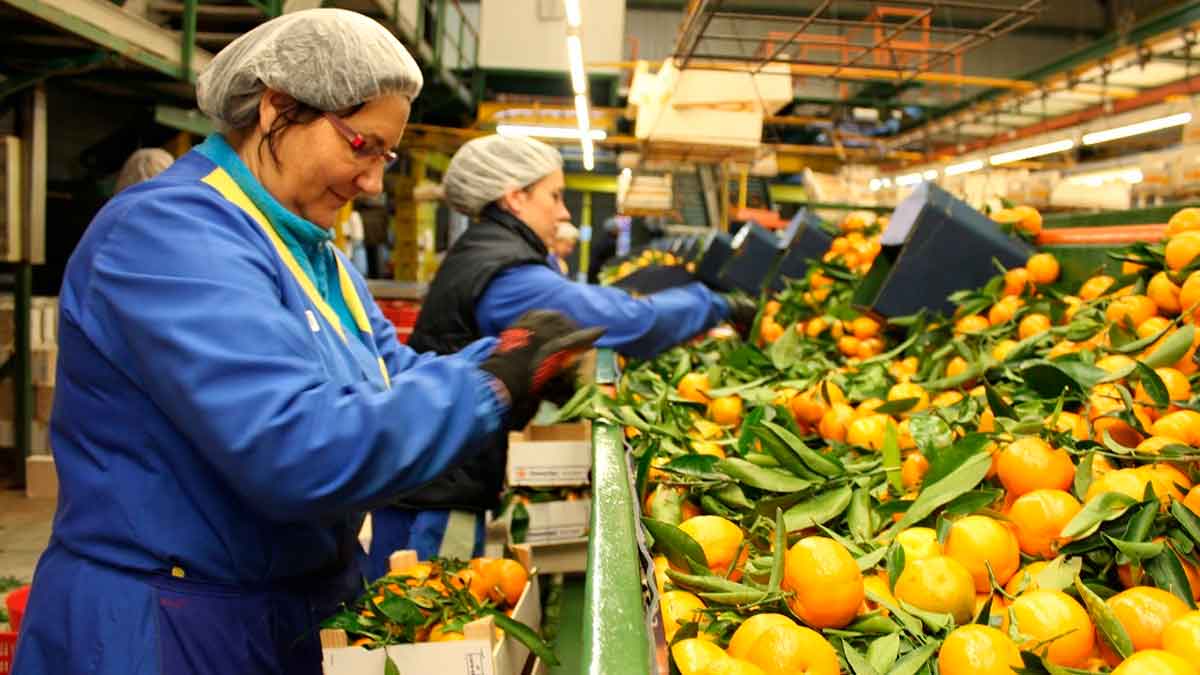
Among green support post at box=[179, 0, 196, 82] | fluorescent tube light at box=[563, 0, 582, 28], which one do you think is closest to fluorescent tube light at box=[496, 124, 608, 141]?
fluorescent tube light at box=[563, 0, 582, 28]

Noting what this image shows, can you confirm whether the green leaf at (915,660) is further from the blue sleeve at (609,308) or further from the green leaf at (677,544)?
the blue sleeve at (609,308)

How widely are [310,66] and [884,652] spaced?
129cm

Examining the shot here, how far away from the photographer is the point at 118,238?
4.36ft

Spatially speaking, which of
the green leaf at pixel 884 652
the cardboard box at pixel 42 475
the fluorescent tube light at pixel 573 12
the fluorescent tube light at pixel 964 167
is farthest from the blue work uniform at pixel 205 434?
the fluorescent tube light at pixel 964 167

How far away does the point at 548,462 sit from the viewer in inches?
107

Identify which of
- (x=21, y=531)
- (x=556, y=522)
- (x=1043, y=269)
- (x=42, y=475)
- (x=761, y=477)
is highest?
(x=1043, y=269)

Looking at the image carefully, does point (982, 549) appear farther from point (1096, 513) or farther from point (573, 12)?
point (573, 12)

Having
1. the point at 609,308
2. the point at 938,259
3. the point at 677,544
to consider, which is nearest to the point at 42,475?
the point at 609,308

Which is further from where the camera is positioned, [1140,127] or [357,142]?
[1140,127]

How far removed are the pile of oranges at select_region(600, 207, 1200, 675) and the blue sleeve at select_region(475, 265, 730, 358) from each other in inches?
19.2

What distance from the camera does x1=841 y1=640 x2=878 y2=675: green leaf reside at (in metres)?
1.06

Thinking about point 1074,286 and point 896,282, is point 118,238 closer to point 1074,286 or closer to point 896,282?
point 896,282

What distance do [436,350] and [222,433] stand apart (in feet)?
5.32

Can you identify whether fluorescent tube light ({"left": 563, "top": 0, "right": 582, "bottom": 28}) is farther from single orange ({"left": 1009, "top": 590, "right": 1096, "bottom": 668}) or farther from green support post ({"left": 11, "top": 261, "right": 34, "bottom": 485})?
single orange ({"left": 1009, "top": 590, "right": 1096, "bottom": 668})
